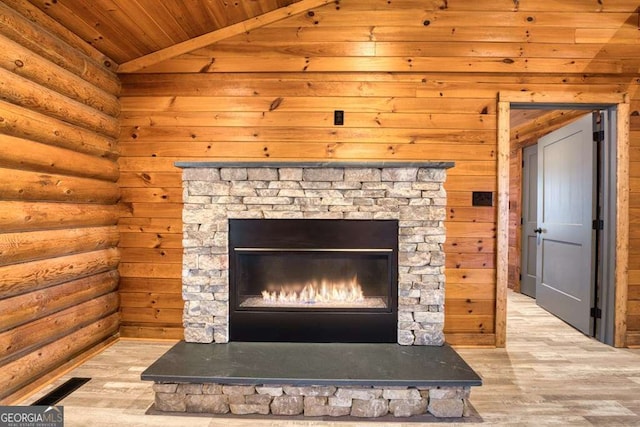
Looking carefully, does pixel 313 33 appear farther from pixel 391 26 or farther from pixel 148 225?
pixel 148 225

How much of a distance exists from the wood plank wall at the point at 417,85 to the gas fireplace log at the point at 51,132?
0.50m

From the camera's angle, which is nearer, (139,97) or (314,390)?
(314,390)

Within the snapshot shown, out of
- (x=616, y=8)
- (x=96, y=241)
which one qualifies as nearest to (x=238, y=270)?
(x=96, y=241)

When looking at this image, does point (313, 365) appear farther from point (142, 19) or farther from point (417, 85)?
point (142, 19)

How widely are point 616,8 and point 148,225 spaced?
4.30 metres

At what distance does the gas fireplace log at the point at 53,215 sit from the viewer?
1939mm

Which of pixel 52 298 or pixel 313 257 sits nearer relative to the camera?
pixel 52 298

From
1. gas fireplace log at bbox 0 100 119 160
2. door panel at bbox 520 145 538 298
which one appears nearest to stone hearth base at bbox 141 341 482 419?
gas fireplace log at bbox 0 100 119 160

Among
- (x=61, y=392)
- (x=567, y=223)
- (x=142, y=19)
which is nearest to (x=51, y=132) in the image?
(x=142, y=19)

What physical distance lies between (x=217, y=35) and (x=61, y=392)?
277cm

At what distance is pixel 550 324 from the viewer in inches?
134

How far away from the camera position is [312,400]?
1.88m

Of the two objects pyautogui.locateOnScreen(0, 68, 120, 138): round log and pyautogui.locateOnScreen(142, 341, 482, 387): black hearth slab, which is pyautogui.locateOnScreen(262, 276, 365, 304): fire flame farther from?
pyautogui.locateOnScreen(0, 68, 120, 138): round log

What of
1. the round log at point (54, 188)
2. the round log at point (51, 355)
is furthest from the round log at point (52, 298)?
the round log at point (54, 188)
